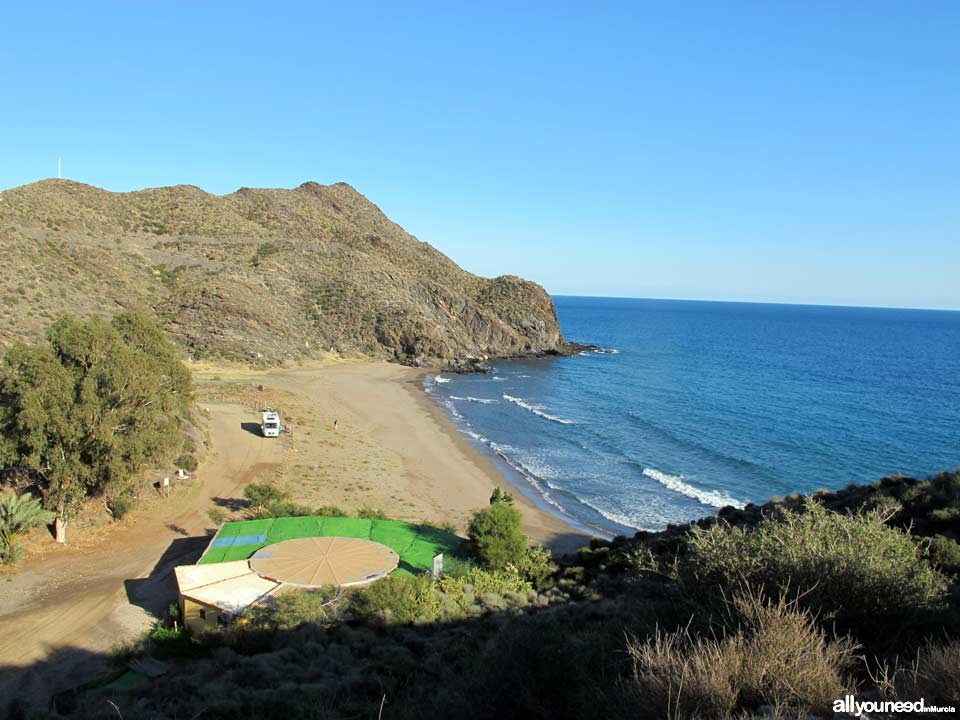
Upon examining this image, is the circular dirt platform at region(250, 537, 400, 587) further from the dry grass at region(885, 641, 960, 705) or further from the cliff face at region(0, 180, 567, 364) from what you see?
the cliff face at region(0, 180, 567, 364)

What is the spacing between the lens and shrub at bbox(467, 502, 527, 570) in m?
14.5

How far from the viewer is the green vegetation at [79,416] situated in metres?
15.8

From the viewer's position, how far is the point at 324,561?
1346 centimetres

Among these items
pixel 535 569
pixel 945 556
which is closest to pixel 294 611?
pixel 535 569

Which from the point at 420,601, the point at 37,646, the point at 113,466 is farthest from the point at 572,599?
the point at 113,466

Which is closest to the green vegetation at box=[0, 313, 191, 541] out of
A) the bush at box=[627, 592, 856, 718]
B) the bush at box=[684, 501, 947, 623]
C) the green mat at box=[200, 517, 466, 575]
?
the green mat at box=[200, 517, 466, 575]

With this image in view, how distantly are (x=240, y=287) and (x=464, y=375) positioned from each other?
2436cm

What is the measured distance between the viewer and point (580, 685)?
5.83m

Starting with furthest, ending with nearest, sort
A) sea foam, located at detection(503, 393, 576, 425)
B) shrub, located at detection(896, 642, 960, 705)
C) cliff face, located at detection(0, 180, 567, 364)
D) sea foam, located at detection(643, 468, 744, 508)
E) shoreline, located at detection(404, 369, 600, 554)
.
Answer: cliff face, located at detection(0, 180, 567, 364), sea foam, located at detection(503, 393, 576, 425), sea foam, located at detection(643, 468, 744, 508), shoreline, located at detection(404, 369, 600, 554), shrub, located at detection(896, 642, 960, 705)

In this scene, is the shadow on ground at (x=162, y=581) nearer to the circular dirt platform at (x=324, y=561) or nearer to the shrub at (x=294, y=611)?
the circular dirt platform at (x=324, y=561)

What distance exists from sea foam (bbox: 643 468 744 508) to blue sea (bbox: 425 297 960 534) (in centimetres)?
10

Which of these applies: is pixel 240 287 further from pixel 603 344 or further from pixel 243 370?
pixel 603 344

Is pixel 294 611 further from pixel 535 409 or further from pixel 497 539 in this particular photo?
pixel 535 409

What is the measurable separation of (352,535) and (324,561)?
202 cm
